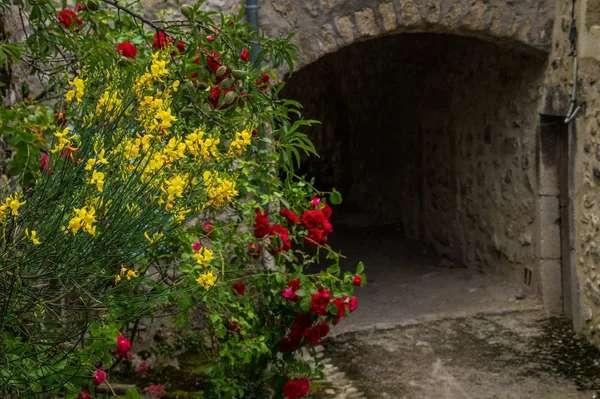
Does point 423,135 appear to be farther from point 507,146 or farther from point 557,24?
point 557,24

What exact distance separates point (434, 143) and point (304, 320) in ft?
16.2

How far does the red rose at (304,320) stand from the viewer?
3379mm

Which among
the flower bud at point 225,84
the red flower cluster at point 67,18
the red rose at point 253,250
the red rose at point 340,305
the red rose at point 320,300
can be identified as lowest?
the red rose at point 340,305

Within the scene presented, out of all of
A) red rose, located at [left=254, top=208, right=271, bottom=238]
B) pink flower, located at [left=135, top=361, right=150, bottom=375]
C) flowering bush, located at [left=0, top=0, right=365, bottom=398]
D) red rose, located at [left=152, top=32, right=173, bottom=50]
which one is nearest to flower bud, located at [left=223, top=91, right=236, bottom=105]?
flowering bush, located at [left=0, top=0, right=365, bottom=398]

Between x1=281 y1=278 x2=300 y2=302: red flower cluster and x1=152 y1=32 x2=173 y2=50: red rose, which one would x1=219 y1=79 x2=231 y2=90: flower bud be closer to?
x1=152 y1=32 x2=173 y2=50: red rose

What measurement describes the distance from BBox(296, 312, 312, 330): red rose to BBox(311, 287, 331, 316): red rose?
160 mm

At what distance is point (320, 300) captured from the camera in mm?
3201

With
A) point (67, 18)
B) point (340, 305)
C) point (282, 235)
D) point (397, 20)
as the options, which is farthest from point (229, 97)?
point (397, 20)

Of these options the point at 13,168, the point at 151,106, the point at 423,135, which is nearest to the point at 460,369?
the point at 13,168

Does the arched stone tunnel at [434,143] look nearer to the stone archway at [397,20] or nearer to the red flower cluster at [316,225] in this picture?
the stone archway at [397,20]

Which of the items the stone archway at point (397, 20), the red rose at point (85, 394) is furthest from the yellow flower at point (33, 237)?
the stone archway at point (397, 20)

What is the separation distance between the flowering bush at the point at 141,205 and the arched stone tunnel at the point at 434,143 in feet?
9.56

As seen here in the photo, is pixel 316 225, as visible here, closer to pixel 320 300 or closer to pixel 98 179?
pixel 320 300

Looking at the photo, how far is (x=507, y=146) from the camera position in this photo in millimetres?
6430
